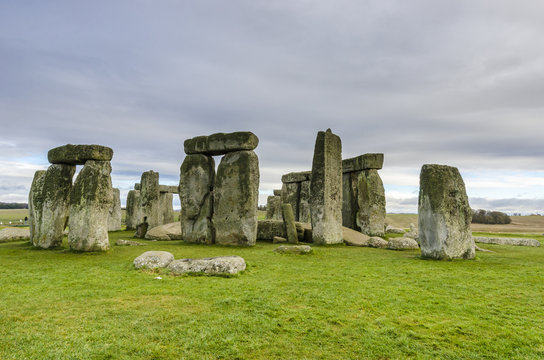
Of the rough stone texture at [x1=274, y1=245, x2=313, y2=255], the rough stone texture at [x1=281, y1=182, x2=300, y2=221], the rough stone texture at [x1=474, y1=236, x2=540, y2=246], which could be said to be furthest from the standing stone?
the rough stone texture at [x1=474, y1=236, x2=540, y2=246]

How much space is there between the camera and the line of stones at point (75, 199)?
9641 mm

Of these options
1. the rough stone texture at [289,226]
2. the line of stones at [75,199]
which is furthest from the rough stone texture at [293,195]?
the line of stones at [75,199]

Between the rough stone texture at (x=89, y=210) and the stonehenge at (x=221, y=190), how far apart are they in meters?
4.11

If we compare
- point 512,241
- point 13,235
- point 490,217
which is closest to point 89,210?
point 13,235

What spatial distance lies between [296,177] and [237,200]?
32.2 feet

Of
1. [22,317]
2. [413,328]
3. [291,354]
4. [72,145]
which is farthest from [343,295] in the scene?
[72,145]

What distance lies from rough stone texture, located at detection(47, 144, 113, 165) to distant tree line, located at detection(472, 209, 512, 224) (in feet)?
106

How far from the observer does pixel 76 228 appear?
9.70 m

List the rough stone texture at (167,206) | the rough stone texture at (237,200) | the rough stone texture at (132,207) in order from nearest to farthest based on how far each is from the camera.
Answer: the rough stone texture at (237,200) < the rough stone texture at (132,207) < the rough stone texture at (167,206)

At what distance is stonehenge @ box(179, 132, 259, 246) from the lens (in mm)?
12383

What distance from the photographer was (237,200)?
12.5m

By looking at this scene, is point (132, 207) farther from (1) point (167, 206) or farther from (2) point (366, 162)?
(2) point (366, 162)

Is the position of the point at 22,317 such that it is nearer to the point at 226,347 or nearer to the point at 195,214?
the point at 226,347

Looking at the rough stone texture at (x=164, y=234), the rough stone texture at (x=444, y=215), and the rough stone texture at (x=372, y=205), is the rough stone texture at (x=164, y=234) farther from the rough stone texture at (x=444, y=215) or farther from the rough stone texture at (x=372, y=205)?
the rough stone texture at (x=444, y=215)
